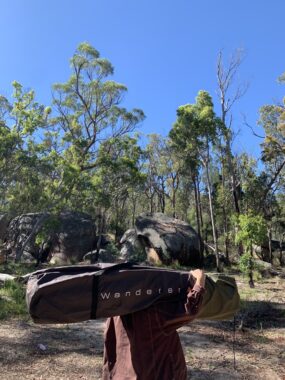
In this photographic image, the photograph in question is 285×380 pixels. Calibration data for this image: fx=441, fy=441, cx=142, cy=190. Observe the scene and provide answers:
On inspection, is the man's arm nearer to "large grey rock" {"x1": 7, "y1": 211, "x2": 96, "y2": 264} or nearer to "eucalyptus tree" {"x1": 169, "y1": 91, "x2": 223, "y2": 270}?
"eucalyptus tree" {"x1": 169, "y1": 91, "x2": 223, "y2": 270}

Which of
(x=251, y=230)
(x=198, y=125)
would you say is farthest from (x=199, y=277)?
(x=198, y=125)

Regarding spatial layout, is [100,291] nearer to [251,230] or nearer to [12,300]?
[12,300]

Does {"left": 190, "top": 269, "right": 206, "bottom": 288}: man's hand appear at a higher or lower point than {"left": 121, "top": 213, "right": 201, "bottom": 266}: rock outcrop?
lower

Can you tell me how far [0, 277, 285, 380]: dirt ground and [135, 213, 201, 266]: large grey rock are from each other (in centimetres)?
1197

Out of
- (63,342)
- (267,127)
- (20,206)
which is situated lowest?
(63,342)

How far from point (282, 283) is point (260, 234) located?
2.60 meters

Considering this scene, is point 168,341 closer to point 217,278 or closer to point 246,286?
point 217,278

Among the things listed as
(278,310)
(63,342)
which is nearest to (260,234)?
(278,310)

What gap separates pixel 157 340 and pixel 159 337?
0.09ft

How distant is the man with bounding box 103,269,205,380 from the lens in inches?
113

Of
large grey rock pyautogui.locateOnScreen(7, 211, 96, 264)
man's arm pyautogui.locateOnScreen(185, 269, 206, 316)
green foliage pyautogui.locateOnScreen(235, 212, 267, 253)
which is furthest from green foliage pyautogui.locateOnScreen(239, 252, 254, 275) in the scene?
large grey rock pyautogui.locateOnScreen(7, 211, 96, 264)

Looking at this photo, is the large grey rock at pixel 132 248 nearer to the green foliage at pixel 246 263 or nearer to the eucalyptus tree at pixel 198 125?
the eucalyptus tree at pixel 198 125

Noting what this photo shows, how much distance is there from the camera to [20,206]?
23.3 metres

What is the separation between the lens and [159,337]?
2.94 metres
